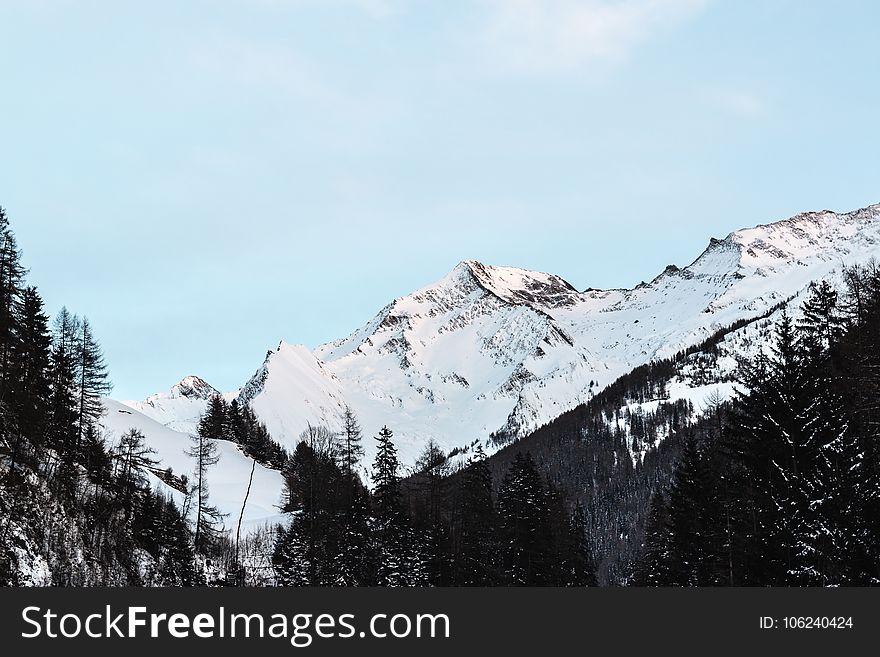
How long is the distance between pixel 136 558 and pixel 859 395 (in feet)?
139

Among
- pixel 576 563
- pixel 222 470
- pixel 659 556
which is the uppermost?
pixel 222 470

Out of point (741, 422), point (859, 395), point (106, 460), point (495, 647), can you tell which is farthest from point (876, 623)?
point (106, 460)

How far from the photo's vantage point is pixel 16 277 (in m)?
53.9

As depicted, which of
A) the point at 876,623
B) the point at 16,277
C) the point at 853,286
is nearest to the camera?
the point at 876,623

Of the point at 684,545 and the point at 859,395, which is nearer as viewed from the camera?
the point at 859,395

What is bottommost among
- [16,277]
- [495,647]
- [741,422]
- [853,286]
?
[495,647]

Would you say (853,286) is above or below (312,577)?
above

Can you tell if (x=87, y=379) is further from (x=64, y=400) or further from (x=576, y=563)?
(x=576, y=563)

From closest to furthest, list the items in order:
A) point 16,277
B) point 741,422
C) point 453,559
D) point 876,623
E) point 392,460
Answer: point 876,623 → point 741,422 → point 16,277 → point 453,559 → point 392,460

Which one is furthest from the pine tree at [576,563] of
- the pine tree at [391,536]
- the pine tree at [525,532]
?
the pine tree at [391,536]

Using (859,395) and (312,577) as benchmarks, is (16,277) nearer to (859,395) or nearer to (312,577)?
(312,577)

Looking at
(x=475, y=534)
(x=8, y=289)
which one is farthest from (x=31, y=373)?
(x=475, y=534)

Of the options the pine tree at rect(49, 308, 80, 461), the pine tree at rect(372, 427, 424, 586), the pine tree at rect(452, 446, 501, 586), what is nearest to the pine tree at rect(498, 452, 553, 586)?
the pine tree at rect(452, 446, 501, 586)

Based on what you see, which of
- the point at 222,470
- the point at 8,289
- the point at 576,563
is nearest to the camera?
the point at 8,289
